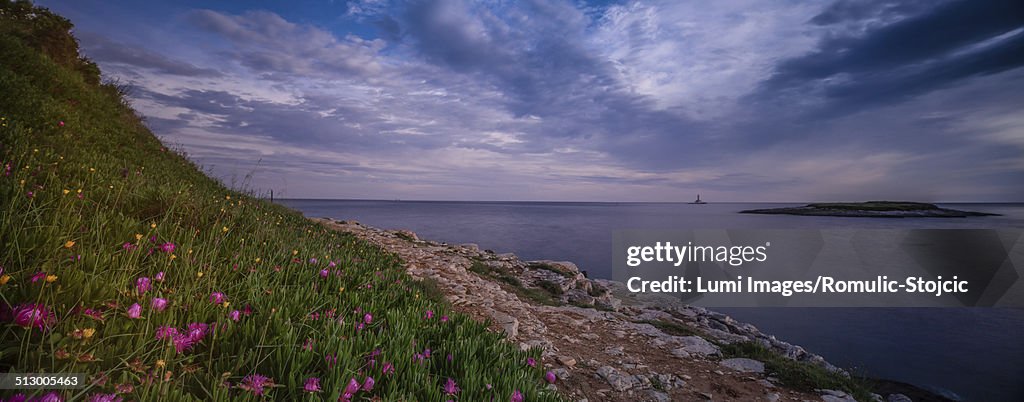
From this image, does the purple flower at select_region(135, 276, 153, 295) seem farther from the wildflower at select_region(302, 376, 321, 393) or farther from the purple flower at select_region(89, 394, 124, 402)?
the wildflower at select_region(302, 376, 321, 393)

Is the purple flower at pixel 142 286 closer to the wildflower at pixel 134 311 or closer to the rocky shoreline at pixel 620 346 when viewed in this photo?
the wildflower at pixel 134 311

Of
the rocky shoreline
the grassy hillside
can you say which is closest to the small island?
the rocky shoreline

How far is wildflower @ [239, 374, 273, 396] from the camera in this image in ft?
6.66

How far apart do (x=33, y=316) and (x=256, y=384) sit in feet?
3.65

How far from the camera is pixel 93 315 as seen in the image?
2.21 metres

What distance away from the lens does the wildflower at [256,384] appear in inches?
80.0

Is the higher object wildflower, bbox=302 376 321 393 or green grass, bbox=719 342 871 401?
wildflower, bbox=302 376 321 393

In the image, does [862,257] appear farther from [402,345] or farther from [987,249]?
[402,345]

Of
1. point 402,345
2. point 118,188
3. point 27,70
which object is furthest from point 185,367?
point 27,70

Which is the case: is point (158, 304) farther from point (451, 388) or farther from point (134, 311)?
point (451, 388)

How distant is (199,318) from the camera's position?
9.08 feet

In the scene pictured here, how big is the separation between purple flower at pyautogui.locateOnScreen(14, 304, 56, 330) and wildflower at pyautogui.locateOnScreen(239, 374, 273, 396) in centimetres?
96

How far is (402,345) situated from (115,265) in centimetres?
229

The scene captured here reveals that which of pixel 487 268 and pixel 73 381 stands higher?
pixel 73 381
